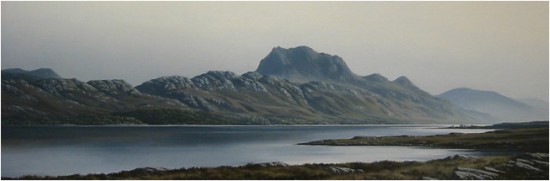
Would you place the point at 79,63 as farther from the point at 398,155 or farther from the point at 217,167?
the point at 398,155

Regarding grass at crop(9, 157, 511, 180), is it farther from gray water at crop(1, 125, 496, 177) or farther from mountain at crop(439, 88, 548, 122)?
mountain at crop(439, 88, 548, 122)

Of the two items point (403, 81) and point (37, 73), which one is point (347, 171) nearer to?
point (403, 81)

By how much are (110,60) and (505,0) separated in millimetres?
14312

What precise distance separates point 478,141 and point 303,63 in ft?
28.9

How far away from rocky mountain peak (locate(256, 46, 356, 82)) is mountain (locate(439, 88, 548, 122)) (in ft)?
13.3

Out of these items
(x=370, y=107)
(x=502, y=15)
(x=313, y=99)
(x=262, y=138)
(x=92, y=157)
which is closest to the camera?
(x=502, y=15)

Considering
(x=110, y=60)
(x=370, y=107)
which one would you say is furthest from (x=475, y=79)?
(x=110, y=60)

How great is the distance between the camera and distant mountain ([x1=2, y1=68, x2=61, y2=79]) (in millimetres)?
19489

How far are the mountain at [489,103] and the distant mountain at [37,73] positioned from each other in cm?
1506

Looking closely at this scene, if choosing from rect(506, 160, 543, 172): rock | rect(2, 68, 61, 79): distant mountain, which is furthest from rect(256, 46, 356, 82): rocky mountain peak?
rect(2, 68, 61, 79): distant mountain

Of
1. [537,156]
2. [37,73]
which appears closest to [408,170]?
[537,156]

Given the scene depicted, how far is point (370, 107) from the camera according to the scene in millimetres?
27312

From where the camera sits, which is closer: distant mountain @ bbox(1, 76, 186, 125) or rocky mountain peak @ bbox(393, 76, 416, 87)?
distant mountain @ bbox(1, 76, 186, 125)

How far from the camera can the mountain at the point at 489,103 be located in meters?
20.7
